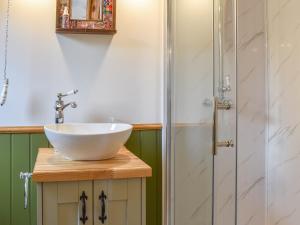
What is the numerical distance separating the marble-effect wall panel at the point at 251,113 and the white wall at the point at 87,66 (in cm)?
52

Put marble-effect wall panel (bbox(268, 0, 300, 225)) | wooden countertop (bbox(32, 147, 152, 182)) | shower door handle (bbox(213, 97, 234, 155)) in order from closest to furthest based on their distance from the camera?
wooden countertop (bbox(32, 147, 152, 182)) < shower door handle (bbox(213, 97, 234, 155)) < marble-effect wall panel (bbox(268, 0, 300, 225))

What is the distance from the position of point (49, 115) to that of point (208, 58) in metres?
1.05

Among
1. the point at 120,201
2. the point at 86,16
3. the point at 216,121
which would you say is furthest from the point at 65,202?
the point at 86,16

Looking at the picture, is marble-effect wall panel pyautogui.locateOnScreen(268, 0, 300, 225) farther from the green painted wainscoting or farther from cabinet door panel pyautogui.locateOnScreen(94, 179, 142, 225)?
the green painted wainscoting

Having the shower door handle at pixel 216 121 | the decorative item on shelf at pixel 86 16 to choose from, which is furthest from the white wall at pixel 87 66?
the shower door handle at pixel 216 121

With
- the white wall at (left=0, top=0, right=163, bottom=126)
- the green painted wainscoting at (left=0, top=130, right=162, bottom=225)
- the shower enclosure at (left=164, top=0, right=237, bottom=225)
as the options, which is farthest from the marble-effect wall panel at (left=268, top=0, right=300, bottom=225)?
the green painted wainscoting at (left=0, top=130, right=162, bottom=225)

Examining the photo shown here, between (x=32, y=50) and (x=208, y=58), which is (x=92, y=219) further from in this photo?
(x=32, y=50)

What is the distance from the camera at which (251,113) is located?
219 centimetres

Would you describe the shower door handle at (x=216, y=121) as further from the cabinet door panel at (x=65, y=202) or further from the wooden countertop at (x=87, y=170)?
the cabinet door panel at (x=65, y=202)

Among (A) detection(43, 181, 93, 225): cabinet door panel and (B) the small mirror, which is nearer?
(A) detection(43, 181, 93, 225): cabinet door panel

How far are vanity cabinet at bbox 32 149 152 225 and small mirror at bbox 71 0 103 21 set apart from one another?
1010mm

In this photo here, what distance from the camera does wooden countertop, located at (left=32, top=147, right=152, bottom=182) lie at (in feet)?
4.73

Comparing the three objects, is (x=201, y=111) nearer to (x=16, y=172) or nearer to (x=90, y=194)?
(x=90, y=194)

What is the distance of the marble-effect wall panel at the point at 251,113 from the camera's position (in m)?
2.17
